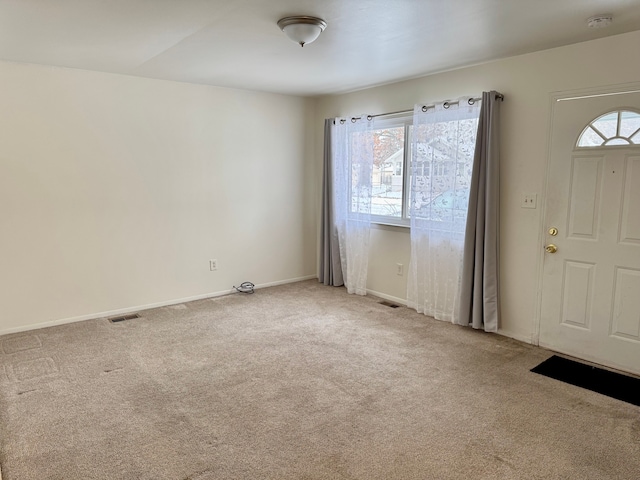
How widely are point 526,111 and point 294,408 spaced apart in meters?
2.92

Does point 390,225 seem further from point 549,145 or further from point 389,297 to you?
point 549,145

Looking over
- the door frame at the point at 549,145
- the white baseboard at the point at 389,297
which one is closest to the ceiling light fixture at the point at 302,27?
the door frame at the point at 549,145

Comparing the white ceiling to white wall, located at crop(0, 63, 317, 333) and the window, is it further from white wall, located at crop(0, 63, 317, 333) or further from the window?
the window

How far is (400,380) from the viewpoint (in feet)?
9.93

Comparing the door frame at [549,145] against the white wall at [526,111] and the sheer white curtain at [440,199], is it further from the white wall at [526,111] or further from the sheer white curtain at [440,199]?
the sheer white curtain at [440,199]

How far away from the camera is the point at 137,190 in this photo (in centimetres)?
441

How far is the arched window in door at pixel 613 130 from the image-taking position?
2996 millimetres

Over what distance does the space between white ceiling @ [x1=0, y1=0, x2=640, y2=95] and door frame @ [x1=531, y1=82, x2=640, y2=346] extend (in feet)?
1.19

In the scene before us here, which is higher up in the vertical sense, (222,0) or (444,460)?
(222,0)

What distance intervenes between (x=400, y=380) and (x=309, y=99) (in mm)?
3862

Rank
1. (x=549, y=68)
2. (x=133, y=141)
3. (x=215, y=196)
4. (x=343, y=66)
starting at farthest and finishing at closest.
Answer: (x=215, y=196)
(x=133, y=141)
(x=343, y=66)
(x=549, y=68)

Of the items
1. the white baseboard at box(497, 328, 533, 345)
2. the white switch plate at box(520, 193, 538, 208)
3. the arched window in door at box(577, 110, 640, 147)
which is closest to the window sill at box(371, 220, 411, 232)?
the white switch plate at box(520, 193, 538, 208)

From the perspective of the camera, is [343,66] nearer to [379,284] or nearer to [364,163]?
[364,163]

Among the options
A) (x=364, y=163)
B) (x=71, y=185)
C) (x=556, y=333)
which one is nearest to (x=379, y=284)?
(x=364, y=163)
